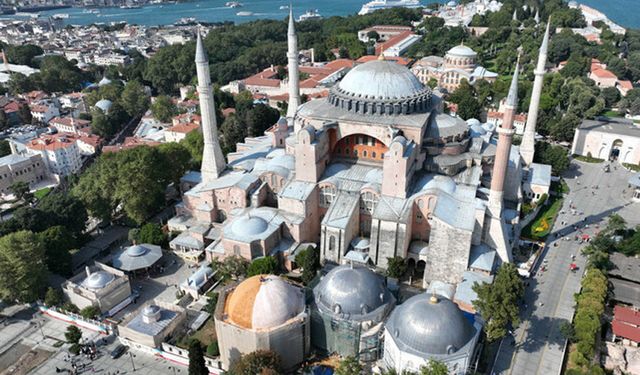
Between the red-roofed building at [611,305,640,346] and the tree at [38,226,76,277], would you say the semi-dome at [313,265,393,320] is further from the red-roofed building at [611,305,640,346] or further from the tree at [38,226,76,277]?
the tree at [38,226,76,277]

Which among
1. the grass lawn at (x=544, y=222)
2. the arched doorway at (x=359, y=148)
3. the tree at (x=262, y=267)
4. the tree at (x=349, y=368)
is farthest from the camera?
the grass lawn at (x=544, y=222)

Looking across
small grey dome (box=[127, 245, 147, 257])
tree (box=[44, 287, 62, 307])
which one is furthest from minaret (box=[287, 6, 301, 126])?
tree (box=[44, 287, 62, 307])

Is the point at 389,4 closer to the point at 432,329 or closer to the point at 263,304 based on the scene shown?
the point at 263,304

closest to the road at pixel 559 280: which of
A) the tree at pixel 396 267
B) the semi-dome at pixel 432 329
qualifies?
the semi-dome at pixel 432 329

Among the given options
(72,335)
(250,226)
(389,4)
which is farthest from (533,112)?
(389,4)

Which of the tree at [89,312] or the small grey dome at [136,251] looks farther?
the small grey dome at [136,251]

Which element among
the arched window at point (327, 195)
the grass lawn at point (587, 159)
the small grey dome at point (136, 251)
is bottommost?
the grass lawn at point (587, 159)

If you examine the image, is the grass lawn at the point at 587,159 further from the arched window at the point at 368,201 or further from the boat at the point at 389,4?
the boat at the point at 389,4
